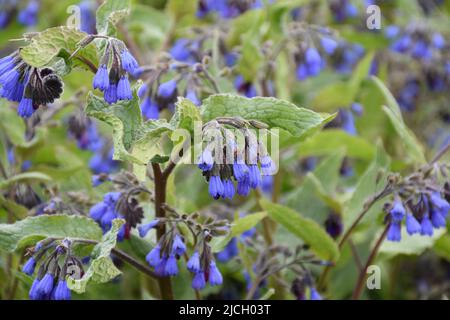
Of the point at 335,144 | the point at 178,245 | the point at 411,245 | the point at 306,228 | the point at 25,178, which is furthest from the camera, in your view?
the point at 335,144

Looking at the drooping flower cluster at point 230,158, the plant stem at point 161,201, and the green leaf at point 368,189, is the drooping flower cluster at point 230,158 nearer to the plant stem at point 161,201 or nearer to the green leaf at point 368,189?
the plant stem at point 161,201

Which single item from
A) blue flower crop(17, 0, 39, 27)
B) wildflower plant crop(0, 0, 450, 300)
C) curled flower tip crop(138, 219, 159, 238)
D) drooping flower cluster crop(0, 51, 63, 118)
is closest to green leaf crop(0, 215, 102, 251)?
wildflower plant crop(0, 0, 450, 300)

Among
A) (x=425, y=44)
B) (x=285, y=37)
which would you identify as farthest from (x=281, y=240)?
(x=425, y=44)

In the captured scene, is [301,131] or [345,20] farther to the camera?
[345,20]

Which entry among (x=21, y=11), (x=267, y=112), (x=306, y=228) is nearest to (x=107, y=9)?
(x=267, y=112)

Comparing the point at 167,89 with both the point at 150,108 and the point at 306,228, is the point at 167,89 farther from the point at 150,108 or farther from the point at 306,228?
the point at 306,228
